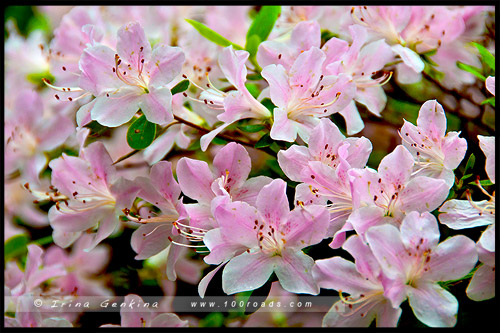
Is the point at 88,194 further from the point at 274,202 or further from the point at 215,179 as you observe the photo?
the point at 274,202

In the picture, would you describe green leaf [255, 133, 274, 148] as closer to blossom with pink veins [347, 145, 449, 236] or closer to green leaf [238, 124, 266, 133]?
green leaf [238, 124, 266, 133]

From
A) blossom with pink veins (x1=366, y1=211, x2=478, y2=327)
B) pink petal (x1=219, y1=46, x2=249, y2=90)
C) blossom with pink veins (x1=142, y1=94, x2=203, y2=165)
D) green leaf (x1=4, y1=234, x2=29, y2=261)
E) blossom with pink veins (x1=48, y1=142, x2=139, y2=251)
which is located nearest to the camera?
blossom with pink veins (x1=366, y1=211, x2=478, y2=327)

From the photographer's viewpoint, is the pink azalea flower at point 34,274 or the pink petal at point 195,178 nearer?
the pink petal at point 195,178

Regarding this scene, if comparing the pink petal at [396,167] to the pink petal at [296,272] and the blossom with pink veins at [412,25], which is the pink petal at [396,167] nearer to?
the pink petal at [296,272]

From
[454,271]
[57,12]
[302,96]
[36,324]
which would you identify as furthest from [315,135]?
[57,12]

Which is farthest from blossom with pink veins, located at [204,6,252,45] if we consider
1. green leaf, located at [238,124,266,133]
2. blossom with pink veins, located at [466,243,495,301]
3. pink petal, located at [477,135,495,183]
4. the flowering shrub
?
blossom with pink veins, located at [466,243,495,301]

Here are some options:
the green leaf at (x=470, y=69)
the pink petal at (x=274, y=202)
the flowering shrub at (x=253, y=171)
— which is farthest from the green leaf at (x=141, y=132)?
the green leaf at (x=470, y=69)
